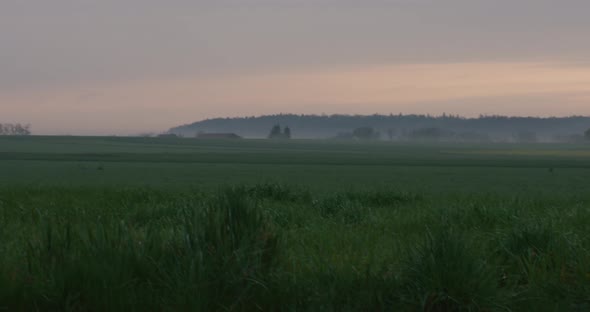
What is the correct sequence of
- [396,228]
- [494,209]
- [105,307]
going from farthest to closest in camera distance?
1. [494,209]
2. [396,228]
3. [105,307]

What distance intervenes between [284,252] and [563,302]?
3.25m

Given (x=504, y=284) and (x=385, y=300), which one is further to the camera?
(x=504, y=284)

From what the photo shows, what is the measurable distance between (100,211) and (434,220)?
22.0ft

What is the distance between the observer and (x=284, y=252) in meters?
7.57

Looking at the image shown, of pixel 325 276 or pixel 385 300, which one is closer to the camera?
pixel 385 300

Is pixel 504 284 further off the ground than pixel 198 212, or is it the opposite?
pixel 198 212

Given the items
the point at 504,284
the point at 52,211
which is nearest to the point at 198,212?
the point at 504,284

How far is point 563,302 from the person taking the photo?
21.9 feet

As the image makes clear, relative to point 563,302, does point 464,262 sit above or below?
above

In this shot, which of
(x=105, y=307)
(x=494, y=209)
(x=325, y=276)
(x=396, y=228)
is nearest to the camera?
(x=105, y=307)

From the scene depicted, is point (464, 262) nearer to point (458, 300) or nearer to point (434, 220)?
point (458, 300)

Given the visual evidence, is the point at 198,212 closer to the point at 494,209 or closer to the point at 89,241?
the point at 89,241

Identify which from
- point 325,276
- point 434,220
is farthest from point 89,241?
point 434,220

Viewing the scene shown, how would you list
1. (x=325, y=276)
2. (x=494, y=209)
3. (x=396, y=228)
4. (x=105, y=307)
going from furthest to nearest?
(x=494, y=209)
(x=396, y=228)
(x=325, y=276)
(x=105, y=307)
